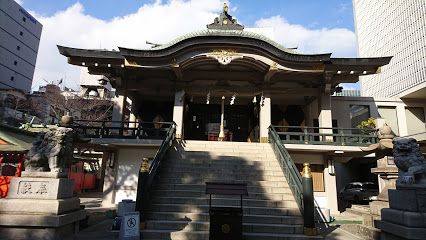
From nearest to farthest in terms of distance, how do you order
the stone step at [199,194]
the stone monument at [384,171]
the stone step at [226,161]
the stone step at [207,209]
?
1. the stone monument at [384,171]
2. the stone step at [207,209]
3. the stone step at [199,194]
4. the stone step at [226,161]

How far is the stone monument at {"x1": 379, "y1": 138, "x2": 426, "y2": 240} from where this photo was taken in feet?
16.8

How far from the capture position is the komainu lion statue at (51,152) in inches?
252

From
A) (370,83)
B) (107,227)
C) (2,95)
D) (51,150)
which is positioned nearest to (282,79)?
(107,227)

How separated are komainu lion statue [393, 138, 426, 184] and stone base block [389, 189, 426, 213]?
188 mm

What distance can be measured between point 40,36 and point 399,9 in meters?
71.9

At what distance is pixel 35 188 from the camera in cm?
618

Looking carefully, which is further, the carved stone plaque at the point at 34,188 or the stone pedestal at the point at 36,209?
the carved stone plaque at the point at 34,188

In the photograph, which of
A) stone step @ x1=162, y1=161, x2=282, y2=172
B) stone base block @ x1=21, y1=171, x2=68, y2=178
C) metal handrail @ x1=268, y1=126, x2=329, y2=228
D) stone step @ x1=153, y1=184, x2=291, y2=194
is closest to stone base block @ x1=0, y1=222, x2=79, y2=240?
stone base block @ x1=21, y1=171, x2=68, y2=178

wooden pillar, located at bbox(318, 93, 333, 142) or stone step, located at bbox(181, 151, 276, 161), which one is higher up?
wooden pillar, located at bbox(318, 93, 333, 142)

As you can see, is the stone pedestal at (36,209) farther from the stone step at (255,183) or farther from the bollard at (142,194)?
the stone step at (255,183)

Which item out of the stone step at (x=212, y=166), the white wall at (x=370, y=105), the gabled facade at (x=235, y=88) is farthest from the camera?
the white wall at (x=370, y=105)

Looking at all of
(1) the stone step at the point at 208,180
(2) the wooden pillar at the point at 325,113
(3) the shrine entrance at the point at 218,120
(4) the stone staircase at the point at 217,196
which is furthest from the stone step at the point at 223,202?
(3) the shrine entrance at the point at 218,120

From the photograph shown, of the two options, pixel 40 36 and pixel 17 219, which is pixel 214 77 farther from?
pixel 40 36

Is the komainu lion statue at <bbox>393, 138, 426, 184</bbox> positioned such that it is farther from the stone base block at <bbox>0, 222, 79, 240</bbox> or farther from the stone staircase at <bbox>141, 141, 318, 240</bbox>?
the stone base block at <bbox>0, 222, 79, 240</bbox>
